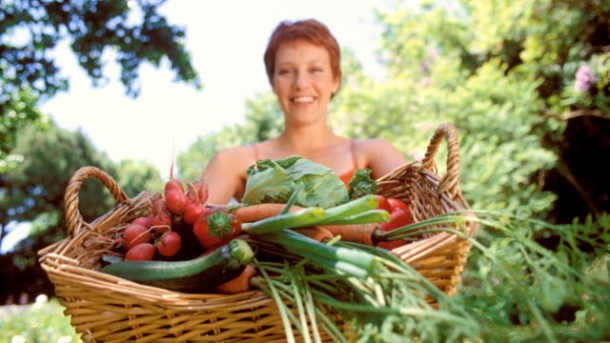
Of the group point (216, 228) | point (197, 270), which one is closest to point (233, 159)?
point (216, 228)

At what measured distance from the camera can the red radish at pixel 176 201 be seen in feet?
3.86

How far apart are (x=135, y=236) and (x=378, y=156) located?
1.35 m

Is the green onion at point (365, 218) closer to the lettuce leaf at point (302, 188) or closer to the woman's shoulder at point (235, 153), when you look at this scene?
the lettuce leaf at point (302, 188)

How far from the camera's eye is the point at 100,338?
99cm

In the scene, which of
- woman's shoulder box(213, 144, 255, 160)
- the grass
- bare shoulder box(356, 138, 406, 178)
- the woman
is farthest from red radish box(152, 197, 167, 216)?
the grass

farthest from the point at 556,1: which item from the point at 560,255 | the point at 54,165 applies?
the point at 54,165

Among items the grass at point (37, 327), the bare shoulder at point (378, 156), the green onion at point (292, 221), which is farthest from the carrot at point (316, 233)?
the grass at point (37, 327)

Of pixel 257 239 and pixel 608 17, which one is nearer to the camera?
pixel 257 239

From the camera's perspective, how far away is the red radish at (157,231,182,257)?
1.10 metres

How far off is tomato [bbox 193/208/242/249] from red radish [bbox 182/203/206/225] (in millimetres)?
50

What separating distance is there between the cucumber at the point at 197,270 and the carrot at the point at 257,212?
19 cm

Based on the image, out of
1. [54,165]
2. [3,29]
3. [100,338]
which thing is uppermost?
[3,29]

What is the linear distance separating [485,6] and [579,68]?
128cm

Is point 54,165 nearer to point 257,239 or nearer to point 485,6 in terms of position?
point 485,6
